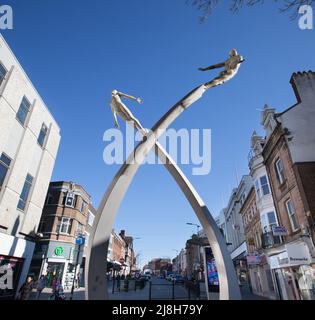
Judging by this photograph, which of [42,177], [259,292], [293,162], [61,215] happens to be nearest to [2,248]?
[42,177]

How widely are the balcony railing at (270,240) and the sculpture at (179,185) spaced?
1429 centimetres

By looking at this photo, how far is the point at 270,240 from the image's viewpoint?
18250 millimetres

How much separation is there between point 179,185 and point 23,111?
16.3 metres

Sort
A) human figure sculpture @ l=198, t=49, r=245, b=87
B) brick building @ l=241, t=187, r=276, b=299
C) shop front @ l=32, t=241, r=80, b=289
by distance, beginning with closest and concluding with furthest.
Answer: human figure sculpture @ l=198, t=49, r=245, b=87
brick building @ l=241, t=187, r=276, b=299
shop front @ l=32, t=241, r=80, b=289

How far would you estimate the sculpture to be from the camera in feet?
16.1

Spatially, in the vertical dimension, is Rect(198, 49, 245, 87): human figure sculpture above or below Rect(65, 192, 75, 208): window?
below

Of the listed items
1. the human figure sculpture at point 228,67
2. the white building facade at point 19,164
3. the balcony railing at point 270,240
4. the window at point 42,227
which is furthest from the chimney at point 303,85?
the window at point 42,227

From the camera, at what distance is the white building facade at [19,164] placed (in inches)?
614

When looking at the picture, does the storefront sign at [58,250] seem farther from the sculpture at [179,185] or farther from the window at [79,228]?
the sculpture at [179,185]

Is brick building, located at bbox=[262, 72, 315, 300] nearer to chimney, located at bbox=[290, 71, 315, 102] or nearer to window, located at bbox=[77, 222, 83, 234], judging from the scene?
chimney, located at bbox=[290, 71, 315, 102]

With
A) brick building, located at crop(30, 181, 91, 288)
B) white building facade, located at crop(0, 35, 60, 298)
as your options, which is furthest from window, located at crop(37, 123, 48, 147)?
brick building, located at crop(30, 181, 91, 288)

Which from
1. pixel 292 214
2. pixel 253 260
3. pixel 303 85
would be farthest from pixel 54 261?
pixel 303 85

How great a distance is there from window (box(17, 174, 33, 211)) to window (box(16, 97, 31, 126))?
14.8ft

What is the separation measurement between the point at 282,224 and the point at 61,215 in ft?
74.9
